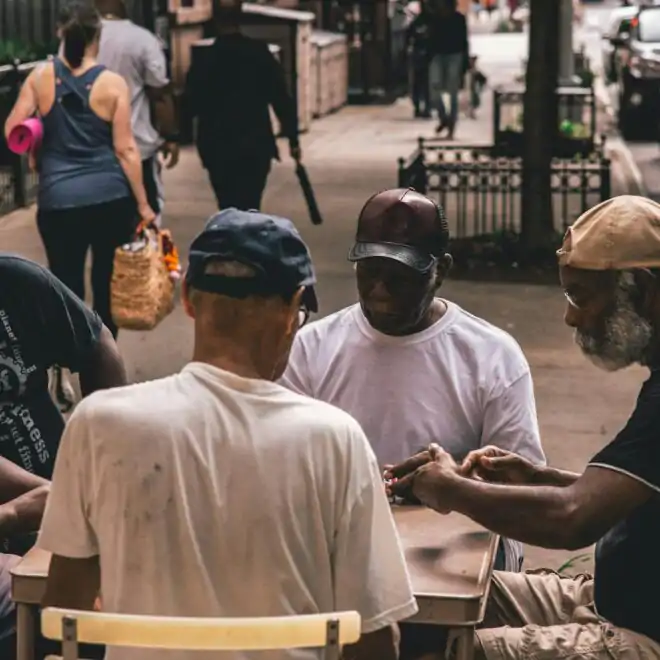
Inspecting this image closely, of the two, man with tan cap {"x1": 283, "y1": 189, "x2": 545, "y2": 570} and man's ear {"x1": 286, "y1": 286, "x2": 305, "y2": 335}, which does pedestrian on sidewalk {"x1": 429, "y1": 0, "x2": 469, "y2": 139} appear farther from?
man's ear {"x1": 286, "y1": 286, "x2": 305, "y2": 335}

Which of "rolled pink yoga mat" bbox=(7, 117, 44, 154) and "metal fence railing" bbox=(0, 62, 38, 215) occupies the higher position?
"rolled pink yoga mat" bbox=(7, 117, 44, 154)

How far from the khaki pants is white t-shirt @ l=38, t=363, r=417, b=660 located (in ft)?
3.12

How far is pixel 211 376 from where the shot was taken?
9.50 ft

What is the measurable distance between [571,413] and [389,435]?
14.5 ft

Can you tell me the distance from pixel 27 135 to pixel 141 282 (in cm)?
91

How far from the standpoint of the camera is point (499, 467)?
3.96m

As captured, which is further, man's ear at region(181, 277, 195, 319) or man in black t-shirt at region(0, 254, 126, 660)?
man in black t-shirt at region(0, 254, 126, 660)

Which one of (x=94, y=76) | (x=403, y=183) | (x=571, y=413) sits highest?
(x=94, y=76)

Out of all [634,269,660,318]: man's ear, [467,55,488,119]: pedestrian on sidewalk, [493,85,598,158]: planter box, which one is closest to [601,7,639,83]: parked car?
[467,55,488,119]: pedestrian on sidewalk

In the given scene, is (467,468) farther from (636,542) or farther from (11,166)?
(11,166)

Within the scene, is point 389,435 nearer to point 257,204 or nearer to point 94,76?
point 94,76

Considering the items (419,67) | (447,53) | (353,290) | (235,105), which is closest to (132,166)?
(235,105)

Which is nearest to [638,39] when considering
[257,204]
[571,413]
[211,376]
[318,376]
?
[257,204]

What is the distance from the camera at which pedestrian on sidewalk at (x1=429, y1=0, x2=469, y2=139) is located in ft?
68.5
